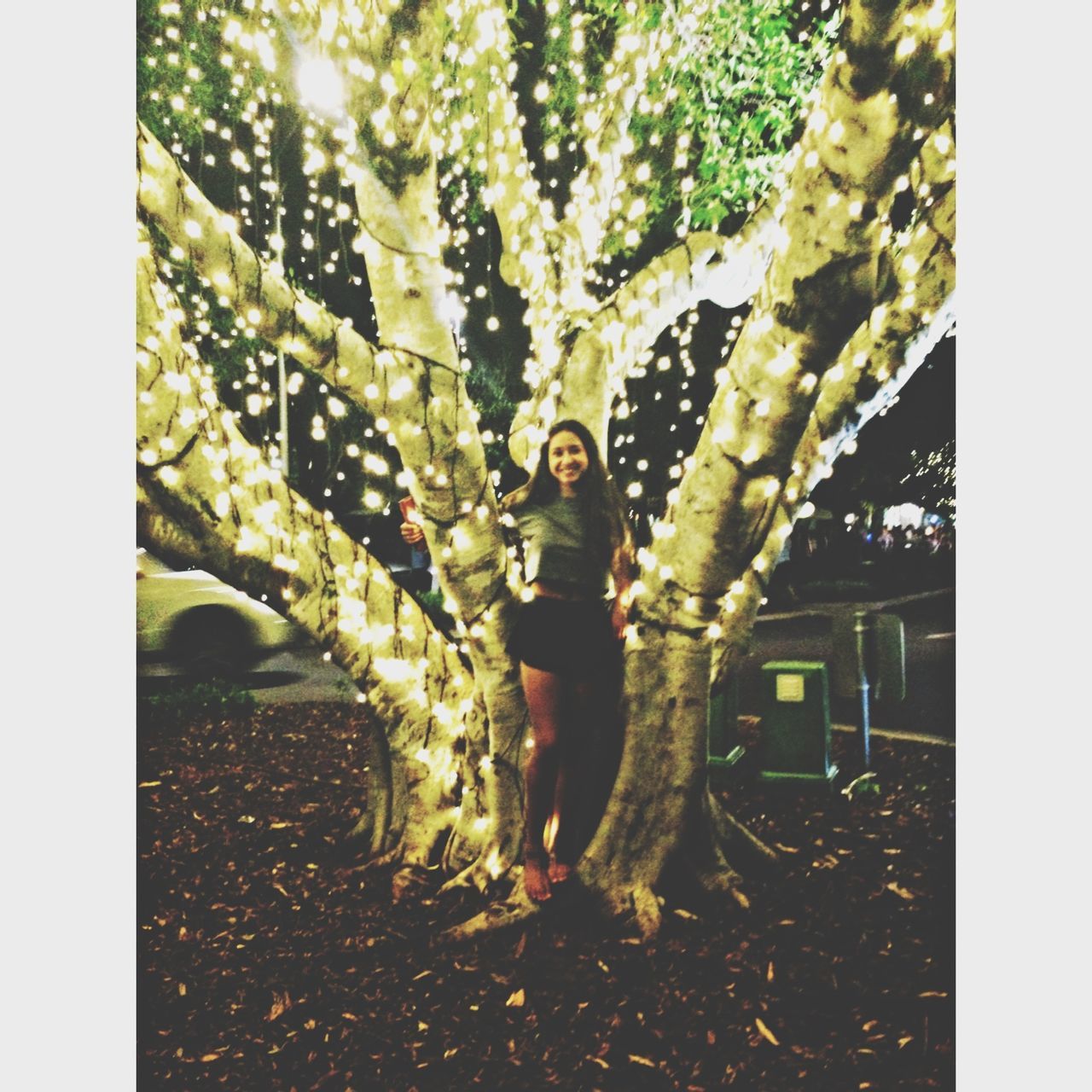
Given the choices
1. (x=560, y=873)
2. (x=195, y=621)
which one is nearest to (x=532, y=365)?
(x=560, y=873)

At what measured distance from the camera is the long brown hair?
263cm

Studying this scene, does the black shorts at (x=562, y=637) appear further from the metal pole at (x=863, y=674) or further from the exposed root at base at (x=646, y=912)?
the metal pole at (x=863, y=674)

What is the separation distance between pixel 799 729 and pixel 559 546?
1773 mm

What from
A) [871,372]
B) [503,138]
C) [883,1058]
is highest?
[503,138]

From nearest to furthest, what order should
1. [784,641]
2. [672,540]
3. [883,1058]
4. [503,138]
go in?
[883,1058] < [672,540] < [503,138] < [784,641]

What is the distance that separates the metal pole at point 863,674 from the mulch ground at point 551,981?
1.83 ft

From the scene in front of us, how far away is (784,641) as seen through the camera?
254 inches

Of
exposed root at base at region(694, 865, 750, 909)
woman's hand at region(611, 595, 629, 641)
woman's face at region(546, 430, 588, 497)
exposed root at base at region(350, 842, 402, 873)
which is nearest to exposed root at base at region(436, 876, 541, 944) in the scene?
exposed root at base at region(350, 842, 402, 873)

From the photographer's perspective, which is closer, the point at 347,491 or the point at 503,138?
the point at 503,138

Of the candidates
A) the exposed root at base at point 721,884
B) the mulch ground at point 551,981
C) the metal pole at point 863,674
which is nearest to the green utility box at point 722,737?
the mulch ground at point 551,981

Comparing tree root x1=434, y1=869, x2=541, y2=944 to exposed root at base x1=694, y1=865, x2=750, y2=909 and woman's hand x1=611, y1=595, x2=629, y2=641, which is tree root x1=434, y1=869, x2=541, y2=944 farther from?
woman's hand x1=611, y1=595, x2=629, y2=641

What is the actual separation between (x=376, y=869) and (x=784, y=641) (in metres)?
4.53

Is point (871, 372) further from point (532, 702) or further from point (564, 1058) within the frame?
point (564, 1058)
